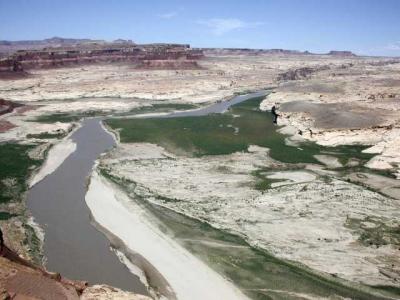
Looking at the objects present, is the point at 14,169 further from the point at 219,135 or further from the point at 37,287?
the point at 37,287

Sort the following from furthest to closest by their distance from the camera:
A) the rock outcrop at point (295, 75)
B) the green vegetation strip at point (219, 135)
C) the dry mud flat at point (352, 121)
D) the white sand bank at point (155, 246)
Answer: the rock outcrop at point (295, 75) → the green vegetation strip at point (219, 135) → the dry mud flat at point (352, 121) → the white sand bank at point (155, 246)

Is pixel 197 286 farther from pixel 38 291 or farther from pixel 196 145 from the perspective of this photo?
pixel 196 145

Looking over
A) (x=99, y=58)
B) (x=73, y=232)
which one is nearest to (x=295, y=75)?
(x=99, y=58)

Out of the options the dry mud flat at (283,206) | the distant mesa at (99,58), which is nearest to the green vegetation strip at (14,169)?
the dry mud flat at (283,206)

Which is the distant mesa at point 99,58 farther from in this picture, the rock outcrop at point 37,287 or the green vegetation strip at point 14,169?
the rock outcrop at point 37,287

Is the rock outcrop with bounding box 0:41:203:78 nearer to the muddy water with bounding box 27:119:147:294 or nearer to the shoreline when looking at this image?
the shoreline

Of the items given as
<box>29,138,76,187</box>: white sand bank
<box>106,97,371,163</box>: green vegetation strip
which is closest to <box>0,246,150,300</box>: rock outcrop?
<box>29,138,76,187</box>: white sand bank
